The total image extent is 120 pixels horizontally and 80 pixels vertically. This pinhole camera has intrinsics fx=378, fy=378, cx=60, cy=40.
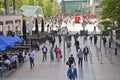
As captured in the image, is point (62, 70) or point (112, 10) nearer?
point (62, 70)

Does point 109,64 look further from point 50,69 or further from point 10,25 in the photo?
point 10,25

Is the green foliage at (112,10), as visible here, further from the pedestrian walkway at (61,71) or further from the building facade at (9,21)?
the building facade at (9,21)

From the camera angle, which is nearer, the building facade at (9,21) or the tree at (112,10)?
the tree at (112,10)

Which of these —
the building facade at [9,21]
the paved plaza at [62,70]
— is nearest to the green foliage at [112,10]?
the paved plaza at [62,70]

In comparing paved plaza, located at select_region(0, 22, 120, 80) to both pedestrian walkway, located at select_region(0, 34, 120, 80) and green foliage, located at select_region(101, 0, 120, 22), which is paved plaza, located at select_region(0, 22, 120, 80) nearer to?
pedestrian walkway, located at select_region(0, 34, 120, 80)

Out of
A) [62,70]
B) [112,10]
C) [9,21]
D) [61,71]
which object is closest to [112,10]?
[112,10]

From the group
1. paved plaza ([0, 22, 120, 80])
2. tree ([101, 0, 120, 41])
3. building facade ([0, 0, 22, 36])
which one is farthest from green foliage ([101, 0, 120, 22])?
building facade ([0, 0, 22, 36])

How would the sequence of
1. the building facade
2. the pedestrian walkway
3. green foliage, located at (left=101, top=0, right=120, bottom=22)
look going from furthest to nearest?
the building facade → green foliage, located at (left=101, top=0, right=120, bottom=22) → the pedestrian walkway

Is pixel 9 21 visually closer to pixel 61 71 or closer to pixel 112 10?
pixel 112 10

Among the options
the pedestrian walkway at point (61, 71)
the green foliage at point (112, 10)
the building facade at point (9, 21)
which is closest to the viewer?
the pedestrian walkway at point (61, 71)

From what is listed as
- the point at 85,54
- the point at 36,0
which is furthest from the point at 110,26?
the point at 36,0

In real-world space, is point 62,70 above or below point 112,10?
below

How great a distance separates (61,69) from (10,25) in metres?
31.5

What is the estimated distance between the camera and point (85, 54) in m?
33.4
